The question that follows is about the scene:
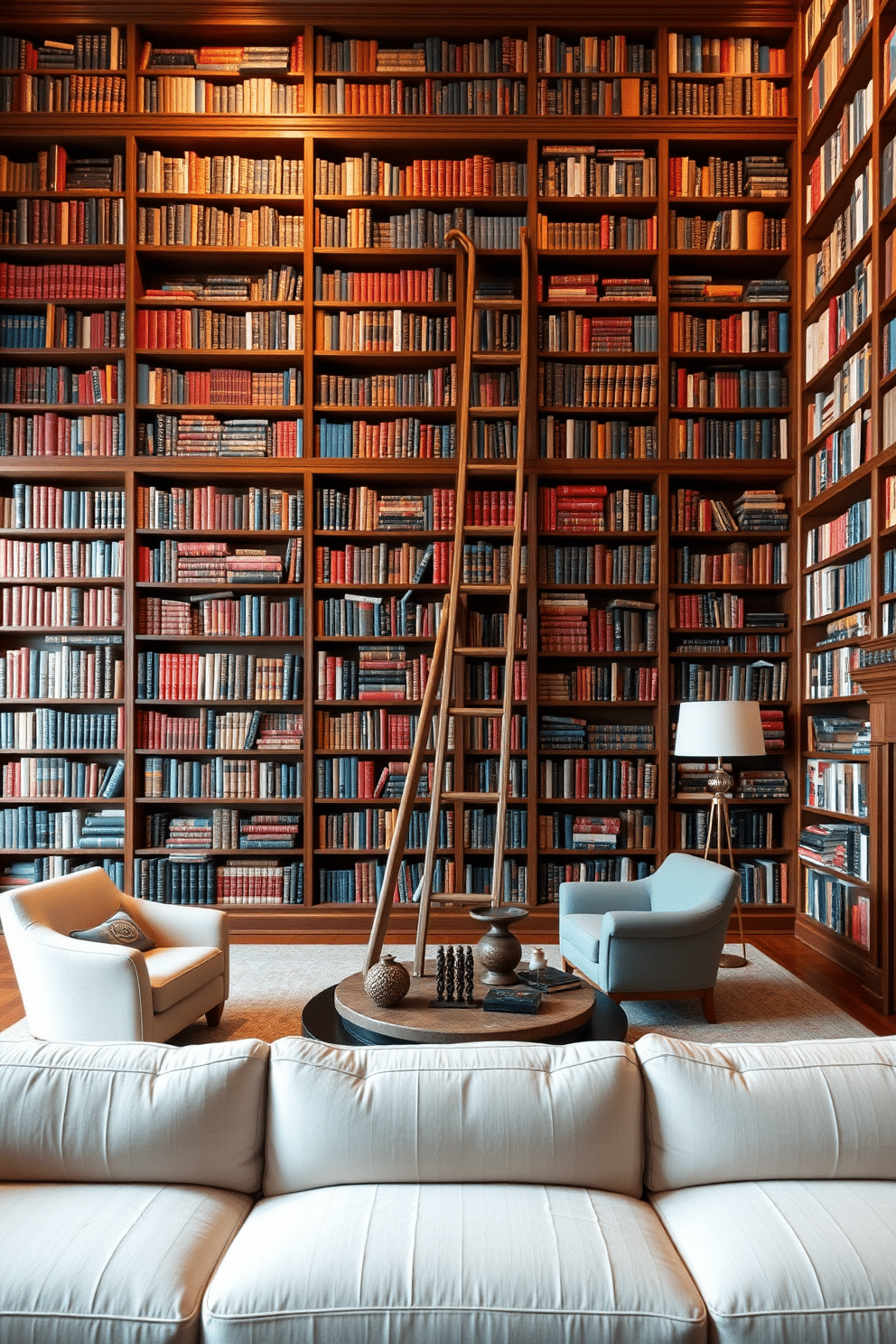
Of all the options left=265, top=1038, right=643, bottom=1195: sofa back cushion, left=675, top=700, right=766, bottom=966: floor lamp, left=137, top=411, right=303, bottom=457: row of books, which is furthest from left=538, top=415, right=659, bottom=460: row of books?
left=265, top=1038, right=643, bottom=1195: sofa back cushion

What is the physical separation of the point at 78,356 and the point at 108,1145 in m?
4.93

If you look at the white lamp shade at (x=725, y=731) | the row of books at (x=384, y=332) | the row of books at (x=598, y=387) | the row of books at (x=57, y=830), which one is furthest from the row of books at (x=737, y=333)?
the row of books at (x=57, y=830)

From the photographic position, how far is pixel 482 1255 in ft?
4.36

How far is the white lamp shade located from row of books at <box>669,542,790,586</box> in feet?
3.53

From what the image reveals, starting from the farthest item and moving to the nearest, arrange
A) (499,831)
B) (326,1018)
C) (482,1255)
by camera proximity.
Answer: (499,831), (326,1018), (482,1255)

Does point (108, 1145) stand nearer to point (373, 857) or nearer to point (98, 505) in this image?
point (373, 857)

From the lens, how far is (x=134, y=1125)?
5.06ft

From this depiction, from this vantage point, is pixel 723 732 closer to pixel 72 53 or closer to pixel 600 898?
pixel 600 898

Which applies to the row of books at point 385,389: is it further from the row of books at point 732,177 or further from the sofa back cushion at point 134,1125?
the sofa back cushion at point 134,1125

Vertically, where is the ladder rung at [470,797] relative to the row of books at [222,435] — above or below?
below

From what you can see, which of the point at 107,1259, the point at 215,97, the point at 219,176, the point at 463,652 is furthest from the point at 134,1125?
the point at 215,97

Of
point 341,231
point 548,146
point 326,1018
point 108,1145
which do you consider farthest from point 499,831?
point 548,146

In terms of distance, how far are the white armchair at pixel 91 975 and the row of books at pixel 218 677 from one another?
5.68 feet

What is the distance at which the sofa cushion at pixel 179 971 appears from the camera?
3262mm
